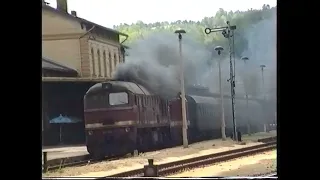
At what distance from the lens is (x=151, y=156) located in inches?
125

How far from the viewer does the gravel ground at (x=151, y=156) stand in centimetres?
312

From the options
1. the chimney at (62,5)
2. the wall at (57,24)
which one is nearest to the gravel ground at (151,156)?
the wall at (57,24)

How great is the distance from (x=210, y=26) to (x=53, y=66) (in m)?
0.89

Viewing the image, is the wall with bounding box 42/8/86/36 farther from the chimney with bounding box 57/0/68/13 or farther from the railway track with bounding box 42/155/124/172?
the railway track with bounding box 42/155/124/172

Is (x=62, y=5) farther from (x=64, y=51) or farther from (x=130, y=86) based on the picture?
(x=130, y=86)

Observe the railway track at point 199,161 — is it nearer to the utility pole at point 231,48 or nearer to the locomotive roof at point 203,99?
the utility pole at point 231,48

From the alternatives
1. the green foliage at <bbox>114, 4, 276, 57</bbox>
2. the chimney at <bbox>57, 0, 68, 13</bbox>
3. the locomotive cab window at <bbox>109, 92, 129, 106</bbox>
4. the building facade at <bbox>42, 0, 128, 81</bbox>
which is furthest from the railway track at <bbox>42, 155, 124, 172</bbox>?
the chimney at <bbox>57, 0, 68, 13</bbox>

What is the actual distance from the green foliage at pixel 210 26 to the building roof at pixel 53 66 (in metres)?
0.36

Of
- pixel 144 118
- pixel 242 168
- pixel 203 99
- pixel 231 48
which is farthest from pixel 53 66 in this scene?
pixel 242 168
